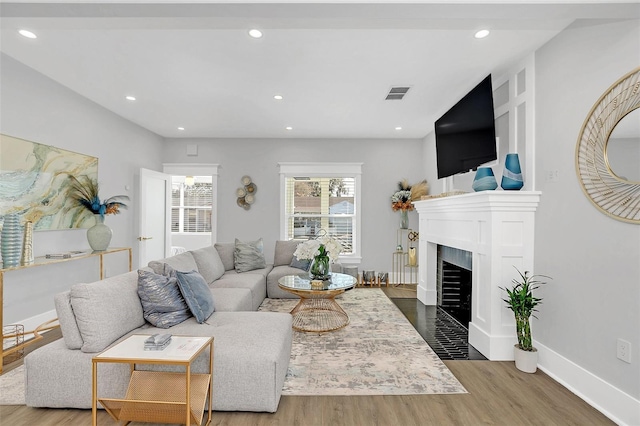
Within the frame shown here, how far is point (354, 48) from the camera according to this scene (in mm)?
2771

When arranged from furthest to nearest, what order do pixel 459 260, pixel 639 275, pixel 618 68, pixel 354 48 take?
pixel 459 260 < pixel 354 48 < pixel 618 68 < pixel 639 275

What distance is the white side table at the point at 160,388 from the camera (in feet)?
5.53

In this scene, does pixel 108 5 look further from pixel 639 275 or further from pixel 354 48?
pixel 639 275

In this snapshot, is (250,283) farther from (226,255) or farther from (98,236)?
(98,236)

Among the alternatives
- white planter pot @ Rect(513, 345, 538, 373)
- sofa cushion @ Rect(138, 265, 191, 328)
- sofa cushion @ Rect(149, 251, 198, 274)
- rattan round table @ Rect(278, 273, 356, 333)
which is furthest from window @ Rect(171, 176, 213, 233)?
white planter pot @ Rect(513, 345, 538, 373)

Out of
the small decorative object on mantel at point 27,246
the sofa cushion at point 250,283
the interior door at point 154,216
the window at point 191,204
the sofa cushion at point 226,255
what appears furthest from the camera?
the window at point 191,204

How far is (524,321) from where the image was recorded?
264 cm

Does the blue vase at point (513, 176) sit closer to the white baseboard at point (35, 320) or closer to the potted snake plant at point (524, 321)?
the potted snake plant at point (524, 321)

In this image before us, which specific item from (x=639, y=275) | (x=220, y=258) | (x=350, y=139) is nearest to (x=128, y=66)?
(x=220, y=258)

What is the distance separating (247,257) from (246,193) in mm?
1620

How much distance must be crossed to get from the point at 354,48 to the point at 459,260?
2.68 m

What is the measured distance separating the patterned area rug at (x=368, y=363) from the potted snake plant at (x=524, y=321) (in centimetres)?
63

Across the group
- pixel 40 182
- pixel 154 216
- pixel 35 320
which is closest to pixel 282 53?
pixel 40 182

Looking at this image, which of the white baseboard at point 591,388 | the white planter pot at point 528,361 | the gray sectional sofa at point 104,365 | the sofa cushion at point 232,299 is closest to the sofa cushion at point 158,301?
the gray sectional sofa at point 104,365
